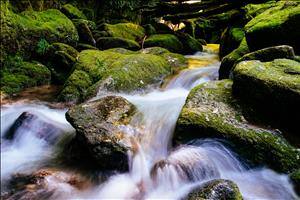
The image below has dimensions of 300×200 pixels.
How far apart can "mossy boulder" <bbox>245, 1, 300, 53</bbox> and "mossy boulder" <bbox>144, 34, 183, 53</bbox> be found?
4.98 m

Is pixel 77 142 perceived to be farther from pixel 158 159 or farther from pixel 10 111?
pixel 10 111

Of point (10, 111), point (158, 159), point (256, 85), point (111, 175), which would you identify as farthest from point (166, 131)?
point (10, 111)

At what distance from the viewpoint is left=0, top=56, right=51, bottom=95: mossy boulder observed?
7.93 m

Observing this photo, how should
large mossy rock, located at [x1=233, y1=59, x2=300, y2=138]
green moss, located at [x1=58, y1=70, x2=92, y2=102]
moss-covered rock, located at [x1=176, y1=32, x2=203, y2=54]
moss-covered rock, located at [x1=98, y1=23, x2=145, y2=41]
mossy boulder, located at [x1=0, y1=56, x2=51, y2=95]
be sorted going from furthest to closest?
moss-covered rock, located at [x1=176, y1=32, x2=203, y2=54]
moss-covered rock, located at [x1=98, y1=23, x2=145, y2=41]
mossy boulder, located at [x1=0, y1=56, x2=51, y2=95]
green moss, located at [x1=58, y1=70, x2=92, y2=102]
large mossy rock, located at [x1=233, y1=59, x2=300, y2=138]

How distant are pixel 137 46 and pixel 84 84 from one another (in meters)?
4.35

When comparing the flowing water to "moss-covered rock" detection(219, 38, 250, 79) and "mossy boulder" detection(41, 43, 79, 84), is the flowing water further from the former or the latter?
"mossy boulder" detection(41, 43, 79, 84)

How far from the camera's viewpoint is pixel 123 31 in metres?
12.5

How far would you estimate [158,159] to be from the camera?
5.06 m

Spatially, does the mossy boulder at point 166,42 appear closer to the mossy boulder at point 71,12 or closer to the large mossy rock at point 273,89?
the mossy boulder at point 71,12

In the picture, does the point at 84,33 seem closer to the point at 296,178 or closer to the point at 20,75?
the point at 20,75

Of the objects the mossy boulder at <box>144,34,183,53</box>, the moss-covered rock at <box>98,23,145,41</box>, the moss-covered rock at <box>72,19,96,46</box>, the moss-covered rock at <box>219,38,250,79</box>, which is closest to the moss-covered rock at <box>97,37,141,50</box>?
the moss-covered rock at <box>72,19,96,46</box>

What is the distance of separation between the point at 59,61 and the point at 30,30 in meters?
1.34

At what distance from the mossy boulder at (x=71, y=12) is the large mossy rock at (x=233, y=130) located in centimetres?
803

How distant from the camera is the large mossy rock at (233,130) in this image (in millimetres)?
4496
